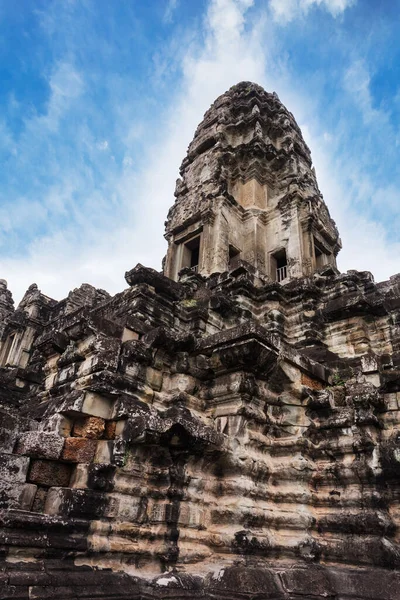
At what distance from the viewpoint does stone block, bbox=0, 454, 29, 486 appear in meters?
4.16

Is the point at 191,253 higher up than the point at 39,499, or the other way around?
the point at 191,253

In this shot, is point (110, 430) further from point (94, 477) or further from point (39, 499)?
point (39, 499)

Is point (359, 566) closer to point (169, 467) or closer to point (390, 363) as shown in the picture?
point (169, 467)

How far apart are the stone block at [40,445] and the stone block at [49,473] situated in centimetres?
8

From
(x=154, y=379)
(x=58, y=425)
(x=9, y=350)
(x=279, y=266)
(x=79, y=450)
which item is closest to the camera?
(x=79, y=450)

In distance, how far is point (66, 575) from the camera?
12.7ft

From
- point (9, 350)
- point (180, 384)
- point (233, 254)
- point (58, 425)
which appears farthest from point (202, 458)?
point (9, 350)

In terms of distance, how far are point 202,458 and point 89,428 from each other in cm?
152

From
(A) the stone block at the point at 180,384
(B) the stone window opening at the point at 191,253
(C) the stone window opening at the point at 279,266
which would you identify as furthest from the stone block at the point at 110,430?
(B) the stone window opening at the point at 191,253

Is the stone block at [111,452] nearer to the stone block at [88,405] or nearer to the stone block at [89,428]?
the stone block at [89,428]

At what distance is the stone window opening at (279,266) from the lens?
1320 centimetres

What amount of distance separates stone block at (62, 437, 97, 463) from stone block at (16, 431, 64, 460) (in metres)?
0.11

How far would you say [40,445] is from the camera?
448cm

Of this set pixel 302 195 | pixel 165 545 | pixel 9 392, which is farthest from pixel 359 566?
pixel 302 195
